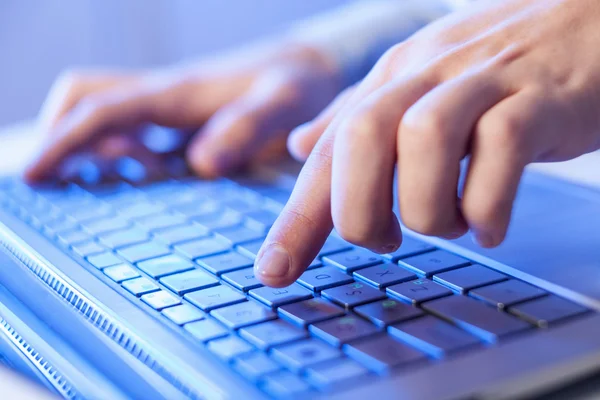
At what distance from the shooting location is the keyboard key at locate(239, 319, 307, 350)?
0.34 m

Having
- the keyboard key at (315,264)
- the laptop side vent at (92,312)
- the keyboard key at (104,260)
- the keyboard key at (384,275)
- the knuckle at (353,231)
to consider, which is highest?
the knuckle at (353,231)

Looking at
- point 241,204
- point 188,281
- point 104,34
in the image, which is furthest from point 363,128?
point 104,34

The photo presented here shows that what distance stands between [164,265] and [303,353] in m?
0.16

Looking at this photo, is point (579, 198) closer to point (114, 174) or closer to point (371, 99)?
point (371, 99)

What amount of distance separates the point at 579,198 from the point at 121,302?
32cm

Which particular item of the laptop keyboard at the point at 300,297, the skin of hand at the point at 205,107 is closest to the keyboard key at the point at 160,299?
the laptop keyboard at the point at 300,297

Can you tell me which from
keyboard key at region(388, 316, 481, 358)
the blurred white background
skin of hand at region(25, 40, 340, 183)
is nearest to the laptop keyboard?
keyboard key at region(388, 316, 481, 358)

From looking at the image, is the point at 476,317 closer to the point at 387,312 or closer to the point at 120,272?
the point at 387,312

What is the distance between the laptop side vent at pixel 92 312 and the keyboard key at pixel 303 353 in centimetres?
4

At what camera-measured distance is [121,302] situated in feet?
1.34

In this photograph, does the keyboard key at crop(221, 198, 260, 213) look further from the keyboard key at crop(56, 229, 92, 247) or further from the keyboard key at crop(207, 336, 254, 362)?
the keyboard key at crop(207, 336, 254, 362)

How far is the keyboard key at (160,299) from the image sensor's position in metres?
0.40

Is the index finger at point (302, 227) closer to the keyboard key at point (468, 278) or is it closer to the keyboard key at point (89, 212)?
the keyboard key at point (468, 278)

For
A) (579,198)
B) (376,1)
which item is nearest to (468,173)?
(579,198)
